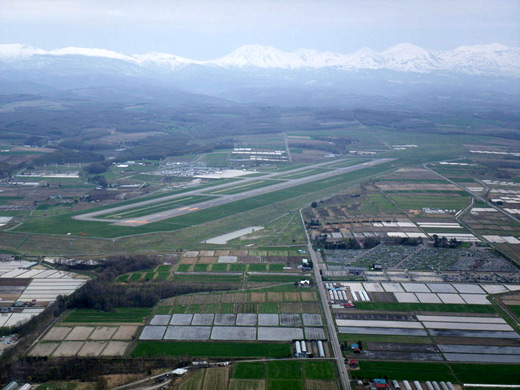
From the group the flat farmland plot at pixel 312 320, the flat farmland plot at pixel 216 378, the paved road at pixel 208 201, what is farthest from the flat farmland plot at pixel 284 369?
the paved road at pixel 208 201

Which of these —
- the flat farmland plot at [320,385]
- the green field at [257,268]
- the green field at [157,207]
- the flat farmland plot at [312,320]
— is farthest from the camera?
the green field at [157,207]

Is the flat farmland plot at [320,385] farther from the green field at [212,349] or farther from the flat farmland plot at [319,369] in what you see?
the green field at [212,349]

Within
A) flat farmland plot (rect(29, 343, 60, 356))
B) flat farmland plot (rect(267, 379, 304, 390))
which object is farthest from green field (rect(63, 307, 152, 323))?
flat farmland plot (rect(267, 379, 304, 390))

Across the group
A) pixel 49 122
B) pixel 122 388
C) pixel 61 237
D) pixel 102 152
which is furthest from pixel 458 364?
pixel 49 122

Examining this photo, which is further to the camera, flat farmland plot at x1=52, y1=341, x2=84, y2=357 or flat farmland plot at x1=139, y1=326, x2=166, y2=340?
flat farmland plot at x1=139, y1=326, x2=166, y2=340

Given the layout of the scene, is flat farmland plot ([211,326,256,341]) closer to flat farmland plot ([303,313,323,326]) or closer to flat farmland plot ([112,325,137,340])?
flat farmland plot ([303,313,323,326])

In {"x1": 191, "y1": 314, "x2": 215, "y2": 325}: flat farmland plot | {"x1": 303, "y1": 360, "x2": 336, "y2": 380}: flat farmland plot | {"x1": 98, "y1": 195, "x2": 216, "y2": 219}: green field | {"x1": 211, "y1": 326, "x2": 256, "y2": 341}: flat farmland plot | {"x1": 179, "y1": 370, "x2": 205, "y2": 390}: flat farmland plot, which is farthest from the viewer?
{"x1": 98, "y1": 195, "x2": 216, "y2": 219}: green field

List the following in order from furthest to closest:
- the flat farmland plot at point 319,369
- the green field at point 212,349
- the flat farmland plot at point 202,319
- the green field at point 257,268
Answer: the green field at point 257,268 < the flat farmland plot at point 202,319 < the green field at point 212,349 < the flat farmland plot at point 319,369

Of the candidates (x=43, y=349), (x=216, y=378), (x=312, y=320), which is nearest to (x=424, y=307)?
(x=312, y=320)

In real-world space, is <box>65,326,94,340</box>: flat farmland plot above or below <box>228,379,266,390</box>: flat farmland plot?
below
